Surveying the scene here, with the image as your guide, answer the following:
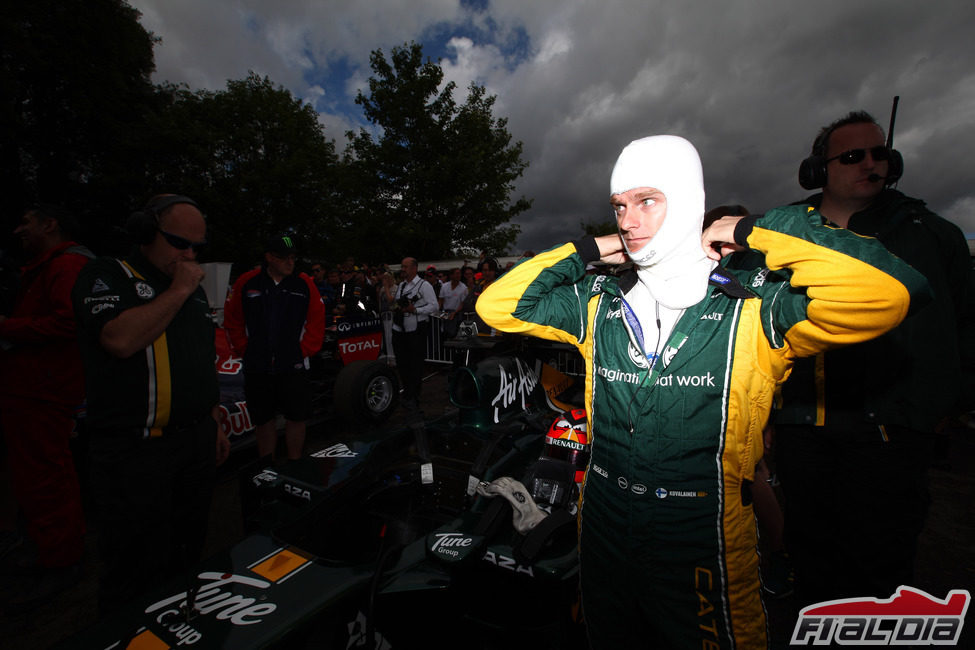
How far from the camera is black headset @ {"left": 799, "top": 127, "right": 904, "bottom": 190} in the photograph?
6.03 feet

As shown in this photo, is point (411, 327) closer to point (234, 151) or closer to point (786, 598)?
point (786, 598)

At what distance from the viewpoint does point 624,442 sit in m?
1.25

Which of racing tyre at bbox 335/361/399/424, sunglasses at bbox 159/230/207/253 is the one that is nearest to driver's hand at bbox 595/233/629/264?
sunglasses at bbox 159/230/207/253

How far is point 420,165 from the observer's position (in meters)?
21.4

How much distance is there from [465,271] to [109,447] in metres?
Result: 11.1

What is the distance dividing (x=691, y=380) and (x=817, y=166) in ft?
4.76

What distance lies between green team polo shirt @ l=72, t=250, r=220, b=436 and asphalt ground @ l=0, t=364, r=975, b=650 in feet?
2.33

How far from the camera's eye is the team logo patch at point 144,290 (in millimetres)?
1830

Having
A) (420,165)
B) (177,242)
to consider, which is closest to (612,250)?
(177,242)

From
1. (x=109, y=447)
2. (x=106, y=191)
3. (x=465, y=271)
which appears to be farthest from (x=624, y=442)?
(x=106, y=191)

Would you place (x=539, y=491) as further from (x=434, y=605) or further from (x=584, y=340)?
(x=584, y=340)

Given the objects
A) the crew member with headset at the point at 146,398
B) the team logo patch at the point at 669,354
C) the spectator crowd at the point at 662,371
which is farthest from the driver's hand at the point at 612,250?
the crew member with headset at the point at 146,398

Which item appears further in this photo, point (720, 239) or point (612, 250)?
point (612, 250)
